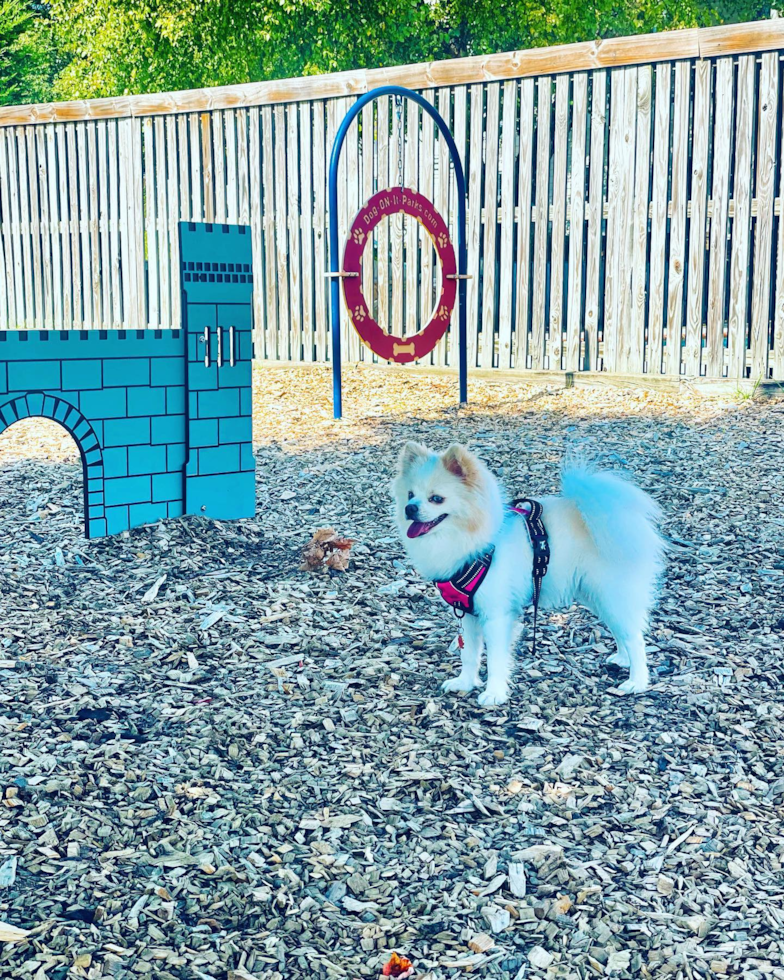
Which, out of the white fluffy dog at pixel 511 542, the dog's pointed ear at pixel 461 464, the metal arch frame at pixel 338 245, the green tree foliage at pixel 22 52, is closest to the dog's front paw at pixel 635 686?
the white fluffy dog at pixel 511 542

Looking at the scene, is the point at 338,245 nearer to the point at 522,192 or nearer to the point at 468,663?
the point at 522,192

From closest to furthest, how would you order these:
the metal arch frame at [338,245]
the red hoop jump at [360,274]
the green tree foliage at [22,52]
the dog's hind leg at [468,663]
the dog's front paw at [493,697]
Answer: the dog's front paw at [493,697] → the dog's hind leg at [468,663] → the metal arch frame at [338,245] → the red hoop jump at [360,274] → the green tree foliage at [22,52]

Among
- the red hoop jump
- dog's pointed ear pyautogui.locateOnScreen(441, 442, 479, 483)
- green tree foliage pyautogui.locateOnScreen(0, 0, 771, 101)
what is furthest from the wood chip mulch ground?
green tree foliage pyautogui.locateOnScreen(0, 0, 771, 101)

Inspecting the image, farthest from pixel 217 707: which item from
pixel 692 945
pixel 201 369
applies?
pixel 201 369

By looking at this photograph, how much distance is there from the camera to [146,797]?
3.00 m

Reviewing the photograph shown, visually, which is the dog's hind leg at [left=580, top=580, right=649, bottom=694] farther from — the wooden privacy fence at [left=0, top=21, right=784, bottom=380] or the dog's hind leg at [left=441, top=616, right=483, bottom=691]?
the wooden privacy fence at [left=0, top=21, right=784, bottom=380]

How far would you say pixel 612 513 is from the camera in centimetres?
335

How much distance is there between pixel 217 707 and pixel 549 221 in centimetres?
595

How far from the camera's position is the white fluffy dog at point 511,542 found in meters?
3.31

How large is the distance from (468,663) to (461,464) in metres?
0.74

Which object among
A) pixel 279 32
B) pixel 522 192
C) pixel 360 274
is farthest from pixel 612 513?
pixel 279 32

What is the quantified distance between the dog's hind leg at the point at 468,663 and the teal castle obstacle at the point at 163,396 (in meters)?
2.11

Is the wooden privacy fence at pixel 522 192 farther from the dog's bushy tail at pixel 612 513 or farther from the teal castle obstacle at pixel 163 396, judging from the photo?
the dog's bushy tail at pixel 612 513

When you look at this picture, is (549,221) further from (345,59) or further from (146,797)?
(345,59)
